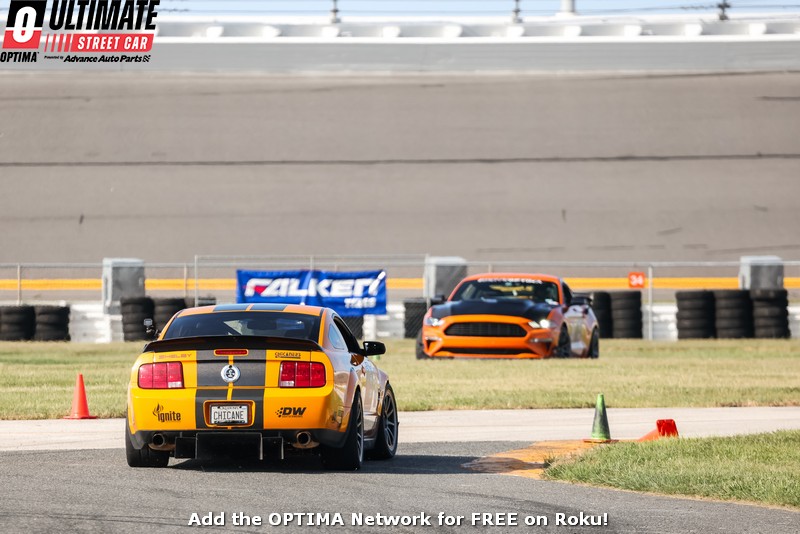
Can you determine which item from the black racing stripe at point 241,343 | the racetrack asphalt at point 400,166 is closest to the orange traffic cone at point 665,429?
the black racing stripe at point 241,343

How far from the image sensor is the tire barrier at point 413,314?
2952 cm

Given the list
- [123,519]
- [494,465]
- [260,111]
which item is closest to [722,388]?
[494,465]

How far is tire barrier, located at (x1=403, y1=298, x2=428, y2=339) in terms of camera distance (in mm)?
29516

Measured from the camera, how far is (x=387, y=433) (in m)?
11.1

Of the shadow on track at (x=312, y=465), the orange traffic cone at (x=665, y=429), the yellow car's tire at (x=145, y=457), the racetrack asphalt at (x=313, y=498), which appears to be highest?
the orange traffic cone at (x=665, y=429)

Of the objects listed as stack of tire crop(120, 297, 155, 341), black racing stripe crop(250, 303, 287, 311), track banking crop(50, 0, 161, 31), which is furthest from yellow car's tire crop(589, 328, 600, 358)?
track banking crop(50, 0, 161, 31)

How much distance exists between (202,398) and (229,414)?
214mm

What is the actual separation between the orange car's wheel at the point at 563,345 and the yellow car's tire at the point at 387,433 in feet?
37.7

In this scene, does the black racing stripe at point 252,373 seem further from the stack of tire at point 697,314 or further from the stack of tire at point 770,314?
the stack of tire at point 770,314

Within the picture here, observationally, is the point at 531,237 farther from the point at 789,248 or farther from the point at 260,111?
the point at 260,111

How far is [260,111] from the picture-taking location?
152ft

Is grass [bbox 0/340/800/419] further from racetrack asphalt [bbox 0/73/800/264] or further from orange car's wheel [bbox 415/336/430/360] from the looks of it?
racetrack asphalt [bbox 0/73/800/264]

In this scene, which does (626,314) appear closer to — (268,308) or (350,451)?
(268,308)

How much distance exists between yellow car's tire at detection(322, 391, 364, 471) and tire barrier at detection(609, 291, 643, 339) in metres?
19.9
